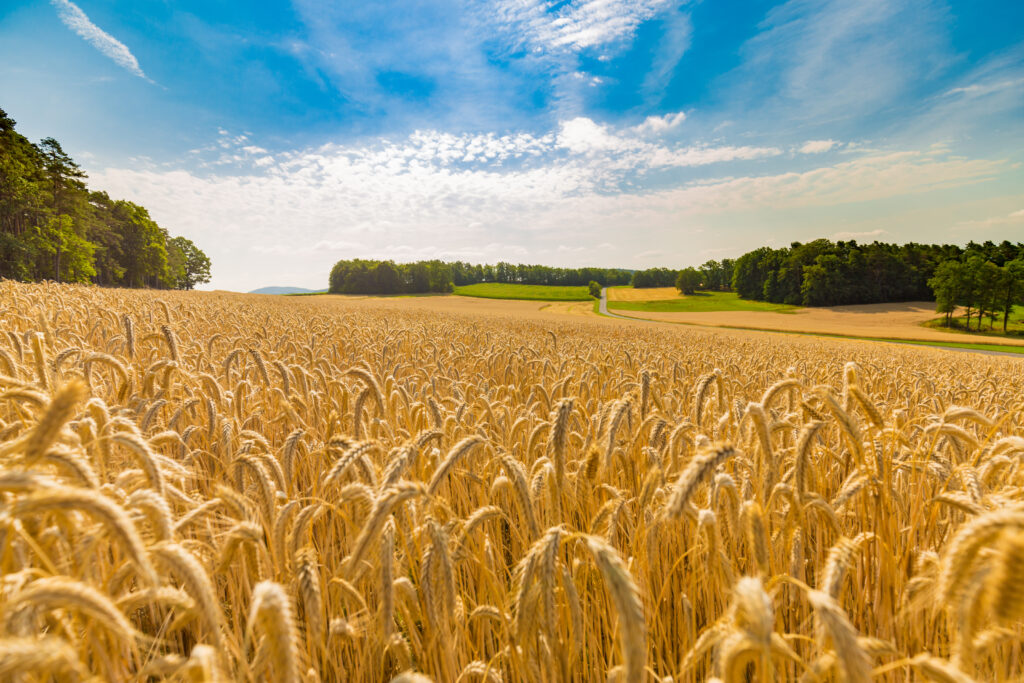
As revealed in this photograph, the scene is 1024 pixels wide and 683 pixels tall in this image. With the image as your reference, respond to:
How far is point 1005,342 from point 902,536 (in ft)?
188

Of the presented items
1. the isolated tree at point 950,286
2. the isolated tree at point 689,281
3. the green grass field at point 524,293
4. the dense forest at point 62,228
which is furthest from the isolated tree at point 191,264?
the isolated tree at point 950,286

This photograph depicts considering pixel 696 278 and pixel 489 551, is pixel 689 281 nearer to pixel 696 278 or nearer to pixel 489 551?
pixel 696 278

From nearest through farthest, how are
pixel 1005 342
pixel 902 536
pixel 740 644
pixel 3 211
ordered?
pixel 740 644, pixel 902 536, pixel 1005 342, pixel 3 211

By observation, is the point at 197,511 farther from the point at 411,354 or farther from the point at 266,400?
the point at 411,354

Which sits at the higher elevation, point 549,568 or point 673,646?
point 549,568

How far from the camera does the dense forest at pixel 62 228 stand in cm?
4119

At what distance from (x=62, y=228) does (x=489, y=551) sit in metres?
66.1

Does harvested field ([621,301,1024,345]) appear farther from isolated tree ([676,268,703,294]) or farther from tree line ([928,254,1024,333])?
isolated tree ([676,268,703,294])

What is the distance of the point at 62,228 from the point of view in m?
45.4

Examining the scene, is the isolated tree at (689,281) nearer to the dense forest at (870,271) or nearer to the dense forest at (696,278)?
the dense forest at (696,278)

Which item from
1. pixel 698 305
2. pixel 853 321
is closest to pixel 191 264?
pixel 698 305

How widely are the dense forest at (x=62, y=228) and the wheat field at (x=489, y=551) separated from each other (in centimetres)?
5653

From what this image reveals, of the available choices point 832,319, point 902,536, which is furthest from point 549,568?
point 832,319

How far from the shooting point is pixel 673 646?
2018 mm
